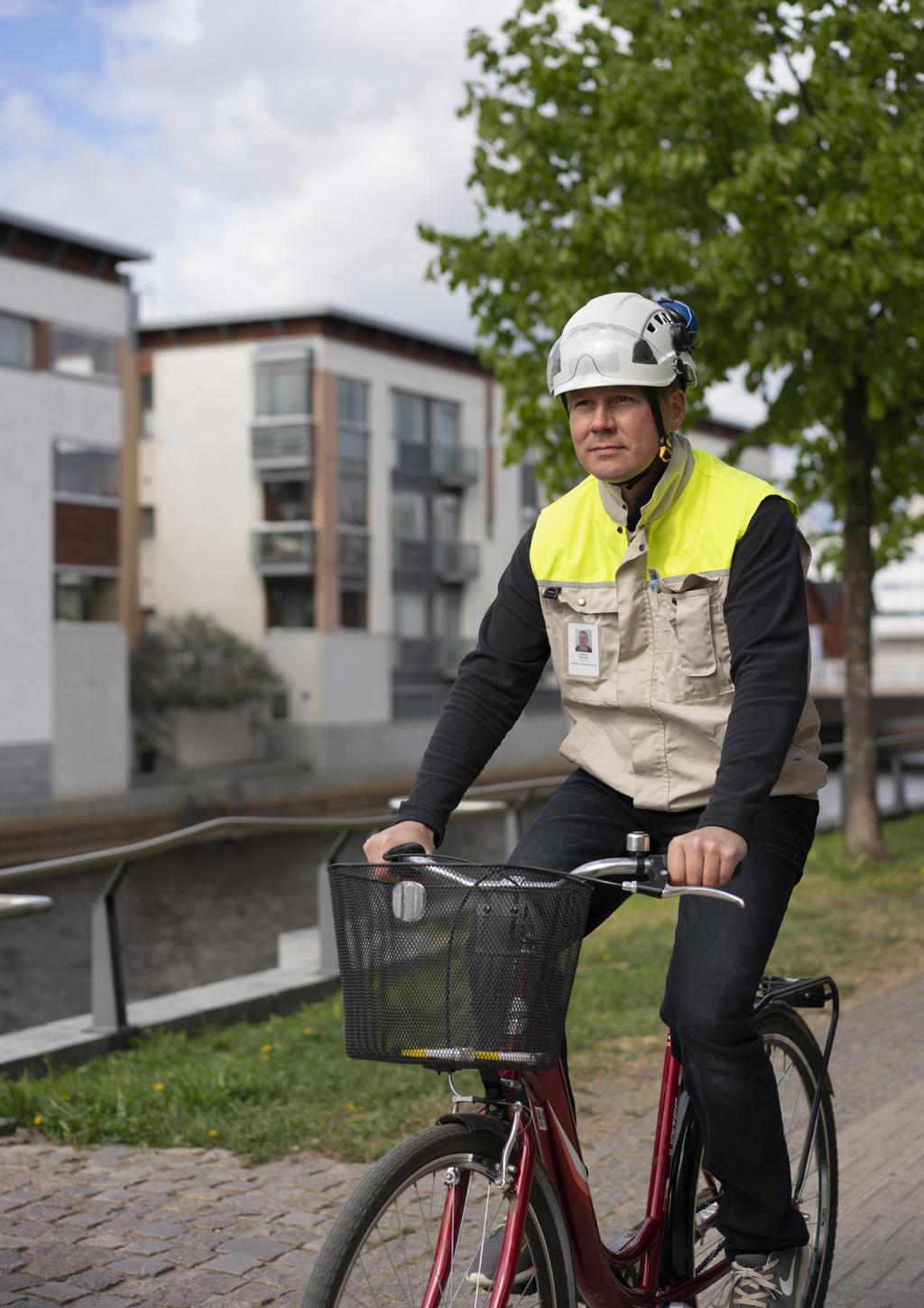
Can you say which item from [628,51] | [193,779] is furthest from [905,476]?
[193,779]

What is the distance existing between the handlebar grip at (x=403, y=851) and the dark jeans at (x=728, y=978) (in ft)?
0.92

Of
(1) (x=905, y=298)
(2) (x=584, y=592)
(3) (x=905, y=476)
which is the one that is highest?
(1) (x=905, y=298)

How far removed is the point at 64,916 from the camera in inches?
965

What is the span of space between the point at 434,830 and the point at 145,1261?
1838mm

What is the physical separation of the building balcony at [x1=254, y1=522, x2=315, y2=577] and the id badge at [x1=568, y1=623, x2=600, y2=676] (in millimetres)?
47210

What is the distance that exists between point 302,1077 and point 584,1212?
10.8 ft

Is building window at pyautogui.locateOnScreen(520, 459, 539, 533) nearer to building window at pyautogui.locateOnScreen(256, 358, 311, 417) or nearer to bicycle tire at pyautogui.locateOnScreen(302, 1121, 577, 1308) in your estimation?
building window at pyautogui.locateOnScreen(256, 358, 311, 417)

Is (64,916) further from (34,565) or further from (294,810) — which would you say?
(294,810)

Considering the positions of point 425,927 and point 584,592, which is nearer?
point 425,927

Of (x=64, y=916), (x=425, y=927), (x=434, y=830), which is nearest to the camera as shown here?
(x=425, y=927)

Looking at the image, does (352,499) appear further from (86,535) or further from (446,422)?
(86,535)

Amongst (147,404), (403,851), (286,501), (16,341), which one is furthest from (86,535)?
(403,851)

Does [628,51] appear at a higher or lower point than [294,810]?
higher

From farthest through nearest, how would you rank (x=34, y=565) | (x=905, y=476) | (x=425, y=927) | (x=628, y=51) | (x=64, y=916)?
(x=34, y=565) < (x=64, y=916) < (x=905, y=476) < (x=628, y=51) < (x=425, y=927)
